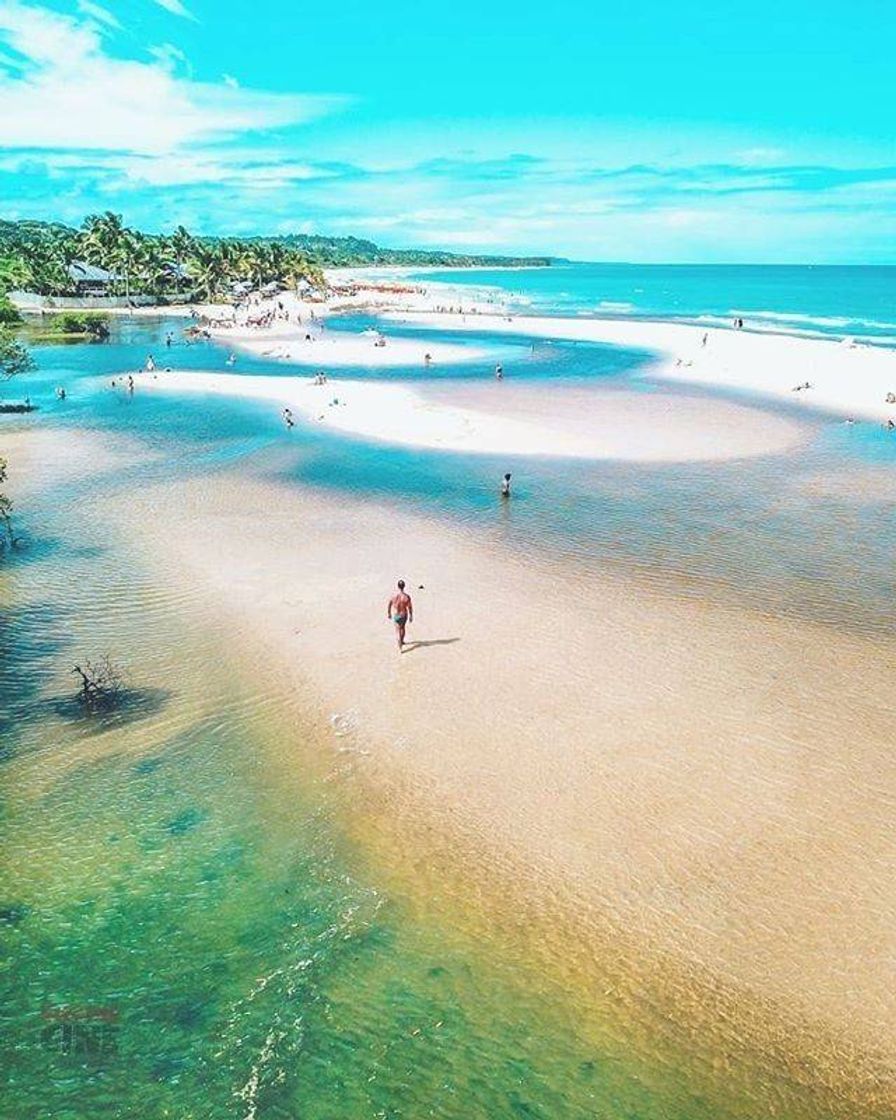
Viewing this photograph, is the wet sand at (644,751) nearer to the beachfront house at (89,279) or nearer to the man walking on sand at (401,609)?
the man walking on sand at (401,609)

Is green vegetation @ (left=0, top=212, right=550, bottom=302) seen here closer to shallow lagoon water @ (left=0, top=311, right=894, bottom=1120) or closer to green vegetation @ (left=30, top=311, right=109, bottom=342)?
green vegetation @ (left=30, top=311, right=109, bottom=342)

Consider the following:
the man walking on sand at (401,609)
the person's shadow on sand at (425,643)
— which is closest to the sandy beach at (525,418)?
the person's shadow on sand at (425,643)

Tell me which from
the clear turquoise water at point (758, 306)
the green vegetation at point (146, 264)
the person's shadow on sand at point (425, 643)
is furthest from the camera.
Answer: the green vegetation at point (146, 264)

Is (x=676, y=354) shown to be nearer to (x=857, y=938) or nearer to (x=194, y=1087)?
(x=857, y=938)

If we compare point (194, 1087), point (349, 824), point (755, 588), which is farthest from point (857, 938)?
point (755, 588)

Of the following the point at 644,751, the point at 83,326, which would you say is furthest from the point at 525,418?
the point at 83,326
